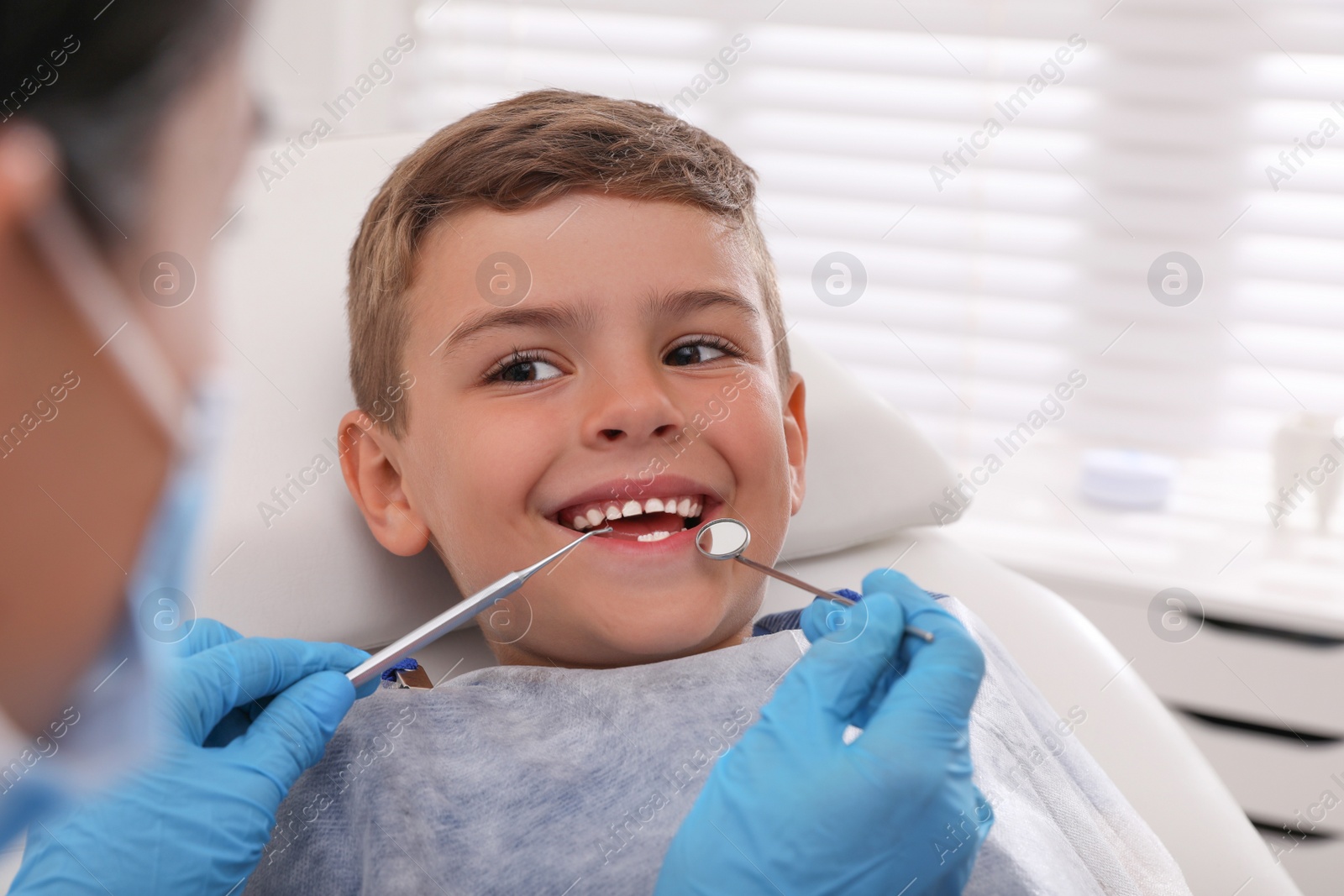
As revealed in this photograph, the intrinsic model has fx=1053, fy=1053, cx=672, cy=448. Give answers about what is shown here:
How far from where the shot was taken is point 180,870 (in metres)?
0.76

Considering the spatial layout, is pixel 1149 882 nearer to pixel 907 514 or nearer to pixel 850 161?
pixel 907 514

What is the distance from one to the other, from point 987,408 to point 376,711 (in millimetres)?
1507

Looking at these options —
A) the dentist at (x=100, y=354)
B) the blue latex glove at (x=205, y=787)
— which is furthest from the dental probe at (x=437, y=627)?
the dentist at (x=100, y=354)

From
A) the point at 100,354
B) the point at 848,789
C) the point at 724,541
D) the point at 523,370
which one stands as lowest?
the point at 848,789

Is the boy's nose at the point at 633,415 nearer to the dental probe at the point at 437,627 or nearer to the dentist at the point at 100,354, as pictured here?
the dental probe at the point at 437,627

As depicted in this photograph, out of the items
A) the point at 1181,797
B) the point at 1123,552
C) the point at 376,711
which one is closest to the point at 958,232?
the point at 1123,552

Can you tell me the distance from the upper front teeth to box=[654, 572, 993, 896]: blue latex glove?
25 cm

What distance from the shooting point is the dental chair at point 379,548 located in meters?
1.14

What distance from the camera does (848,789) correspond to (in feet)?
2.34

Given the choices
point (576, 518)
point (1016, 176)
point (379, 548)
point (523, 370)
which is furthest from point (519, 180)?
point (1016, 176)

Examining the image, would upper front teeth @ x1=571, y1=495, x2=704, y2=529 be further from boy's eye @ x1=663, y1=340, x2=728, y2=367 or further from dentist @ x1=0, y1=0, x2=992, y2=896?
dentist @ x1=0, y1=0, x2=992, y2=896

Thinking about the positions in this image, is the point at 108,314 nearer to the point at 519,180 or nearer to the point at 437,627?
the point at 437,627

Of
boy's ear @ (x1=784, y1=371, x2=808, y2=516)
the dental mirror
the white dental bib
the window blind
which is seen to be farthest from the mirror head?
the window blind

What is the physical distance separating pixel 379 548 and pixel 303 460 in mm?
129
